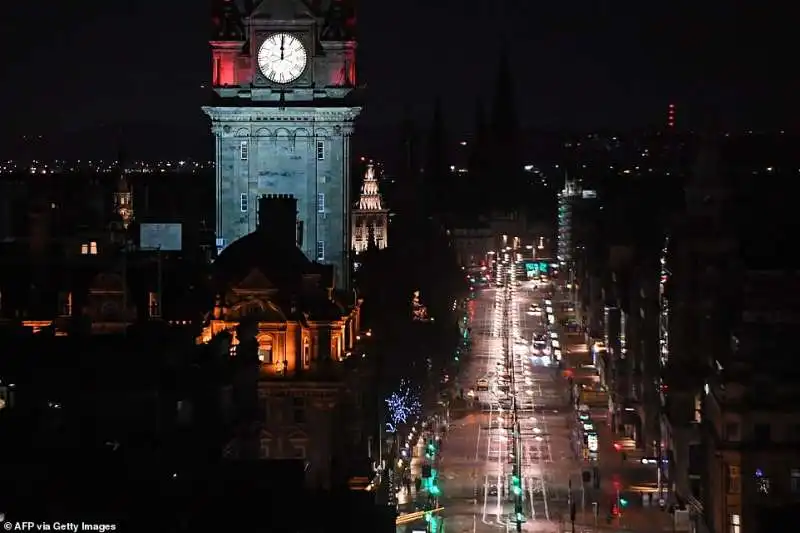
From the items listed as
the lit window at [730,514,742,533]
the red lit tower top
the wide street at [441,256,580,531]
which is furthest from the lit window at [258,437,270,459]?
the red lit tower top

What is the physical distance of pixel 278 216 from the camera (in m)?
114

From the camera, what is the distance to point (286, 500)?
61312mm

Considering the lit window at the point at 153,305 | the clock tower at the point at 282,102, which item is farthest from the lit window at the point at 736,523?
the clock tower at the point at 282,102

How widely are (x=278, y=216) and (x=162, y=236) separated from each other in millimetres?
18518

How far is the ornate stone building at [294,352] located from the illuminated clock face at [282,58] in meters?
25.2

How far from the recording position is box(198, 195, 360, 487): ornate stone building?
9856 centimetres

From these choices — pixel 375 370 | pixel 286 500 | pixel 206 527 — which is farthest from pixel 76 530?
pixel 375 370

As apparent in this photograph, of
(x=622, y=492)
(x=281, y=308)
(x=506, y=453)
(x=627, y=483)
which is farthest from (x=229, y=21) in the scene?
(x=622, y=492)

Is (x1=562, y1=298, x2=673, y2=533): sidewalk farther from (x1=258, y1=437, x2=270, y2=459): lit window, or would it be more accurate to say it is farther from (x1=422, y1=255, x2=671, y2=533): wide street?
(x1=258, y1=437, x2=270, y2=459): lit window

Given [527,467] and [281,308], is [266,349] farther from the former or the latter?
[527,467]

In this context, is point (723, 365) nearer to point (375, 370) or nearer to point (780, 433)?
point (780, 433)

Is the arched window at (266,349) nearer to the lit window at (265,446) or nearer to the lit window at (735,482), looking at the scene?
the lit window at (265,446)

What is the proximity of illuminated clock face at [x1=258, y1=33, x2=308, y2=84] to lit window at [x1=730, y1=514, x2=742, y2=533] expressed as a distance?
44.9m

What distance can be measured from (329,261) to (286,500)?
229ft
